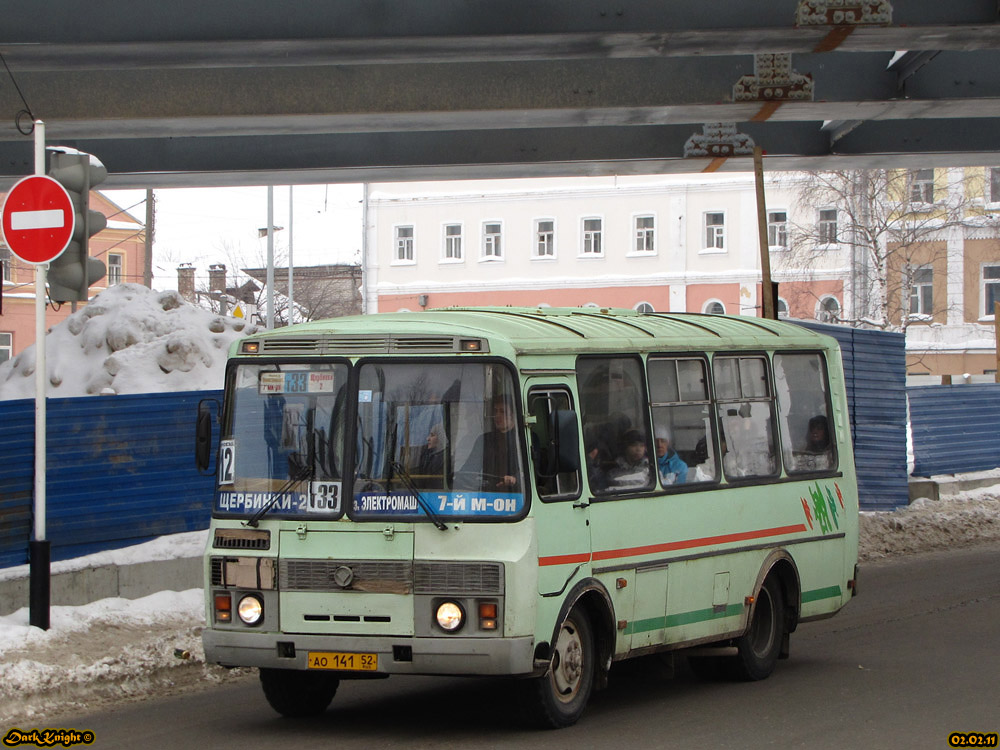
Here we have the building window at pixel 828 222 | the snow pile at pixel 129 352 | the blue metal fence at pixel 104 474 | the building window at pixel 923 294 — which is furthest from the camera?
the building window at pixel 828 222

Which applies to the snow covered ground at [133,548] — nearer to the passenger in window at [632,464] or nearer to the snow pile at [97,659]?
the snow pile at [97,659]

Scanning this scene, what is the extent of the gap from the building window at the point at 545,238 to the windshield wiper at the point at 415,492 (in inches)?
2131

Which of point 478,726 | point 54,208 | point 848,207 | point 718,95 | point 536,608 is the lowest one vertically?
point 478,726

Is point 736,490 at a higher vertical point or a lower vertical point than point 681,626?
higher

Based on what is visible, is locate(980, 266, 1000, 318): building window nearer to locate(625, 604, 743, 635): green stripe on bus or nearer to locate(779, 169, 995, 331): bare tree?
locate(779, 169, 995, 331): bare tree

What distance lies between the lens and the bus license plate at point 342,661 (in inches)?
330

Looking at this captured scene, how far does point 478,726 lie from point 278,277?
7376 centimetres

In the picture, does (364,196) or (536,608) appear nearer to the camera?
(536,608)

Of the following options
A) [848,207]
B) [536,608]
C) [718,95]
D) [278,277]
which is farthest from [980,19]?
[278,277]

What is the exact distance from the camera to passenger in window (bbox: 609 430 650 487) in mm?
9531

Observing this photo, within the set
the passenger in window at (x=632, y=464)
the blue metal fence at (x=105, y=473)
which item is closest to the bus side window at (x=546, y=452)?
the passenger in window at (x=632, y=464)

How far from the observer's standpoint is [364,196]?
6378 cm

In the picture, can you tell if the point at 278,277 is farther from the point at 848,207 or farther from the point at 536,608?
the point at 536,608

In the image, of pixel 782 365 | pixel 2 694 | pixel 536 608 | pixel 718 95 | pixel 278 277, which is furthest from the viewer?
pixel 278 277
